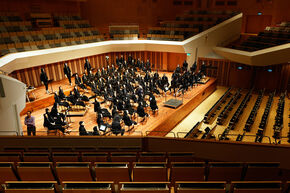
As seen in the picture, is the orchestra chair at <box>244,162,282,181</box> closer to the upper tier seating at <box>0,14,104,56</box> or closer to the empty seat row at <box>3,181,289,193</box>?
the empty seat row at <box>3,181,289,193</box>

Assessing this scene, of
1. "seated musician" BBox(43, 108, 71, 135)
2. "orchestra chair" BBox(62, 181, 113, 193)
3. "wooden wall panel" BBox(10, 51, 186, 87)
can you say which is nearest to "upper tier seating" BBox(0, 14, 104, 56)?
"wooden wall panel" BBox(10, 51, 186, 87)

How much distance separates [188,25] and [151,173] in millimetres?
9397

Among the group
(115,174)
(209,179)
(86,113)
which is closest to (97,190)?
(115,174)

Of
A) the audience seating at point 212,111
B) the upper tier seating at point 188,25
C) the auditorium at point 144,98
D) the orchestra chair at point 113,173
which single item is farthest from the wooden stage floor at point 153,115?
the upper tier seating at point 188,25

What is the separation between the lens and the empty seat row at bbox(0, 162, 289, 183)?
2.63 meters

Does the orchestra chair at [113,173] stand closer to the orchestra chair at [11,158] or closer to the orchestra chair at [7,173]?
the orchestra chair at [7,173]

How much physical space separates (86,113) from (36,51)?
11.1ft

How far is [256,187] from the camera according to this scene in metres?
2.29

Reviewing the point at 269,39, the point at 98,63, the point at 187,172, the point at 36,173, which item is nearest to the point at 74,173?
the point at 36,173

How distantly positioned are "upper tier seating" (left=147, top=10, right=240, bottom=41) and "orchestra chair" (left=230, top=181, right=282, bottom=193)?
8.20 m

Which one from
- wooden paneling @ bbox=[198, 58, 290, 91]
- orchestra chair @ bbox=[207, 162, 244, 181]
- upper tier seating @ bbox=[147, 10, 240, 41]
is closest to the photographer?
orchestra chair @ bbox=[207, 162, 244, 181]

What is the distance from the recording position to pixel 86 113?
6180 millimetres

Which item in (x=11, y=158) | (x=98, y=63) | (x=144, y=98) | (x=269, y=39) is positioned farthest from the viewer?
(x=98, y=63)

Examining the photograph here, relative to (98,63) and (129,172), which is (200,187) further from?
(98,63)
